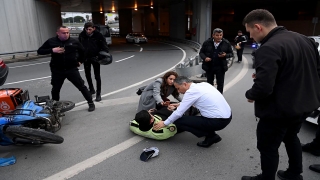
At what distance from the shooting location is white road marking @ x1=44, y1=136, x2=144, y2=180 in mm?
3139

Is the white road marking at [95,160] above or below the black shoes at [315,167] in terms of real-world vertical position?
below

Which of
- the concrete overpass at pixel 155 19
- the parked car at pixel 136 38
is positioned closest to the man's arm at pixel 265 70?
the concrete overpass at pixel 155 19

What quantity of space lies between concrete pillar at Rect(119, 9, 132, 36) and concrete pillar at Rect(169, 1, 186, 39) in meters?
14.4

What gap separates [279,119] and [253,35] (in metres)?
0.86

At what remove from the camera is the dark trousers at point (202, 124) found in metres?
3.58

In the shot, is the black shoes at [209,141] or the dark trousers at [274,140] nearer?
the dark trousers at [274,140]

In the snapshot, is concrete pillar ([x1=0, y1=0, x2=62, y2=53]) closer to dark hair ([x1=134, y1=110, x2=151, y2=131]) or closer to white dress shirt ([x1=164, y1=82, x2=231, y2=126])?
dark hair ([x1=134, y1=110, x2=151, y2=131])

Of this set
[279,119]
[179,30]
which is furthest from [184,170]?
[179,30]

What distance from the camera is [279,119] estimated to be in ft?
7.79

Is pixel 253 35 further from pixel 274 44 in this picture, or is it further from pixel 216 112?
pixel 216 112

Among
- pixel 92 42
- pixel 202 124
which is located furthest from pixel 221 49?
pixel 92 42

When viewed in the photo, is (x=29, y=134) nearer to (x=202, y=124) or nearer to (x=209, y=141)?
(x=202, y=124)

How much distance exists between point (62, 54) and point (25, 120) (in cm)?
175

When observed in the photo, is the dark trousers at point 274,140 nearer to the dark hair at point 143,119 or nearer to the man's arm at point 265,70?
the man's arm at point 265,70
